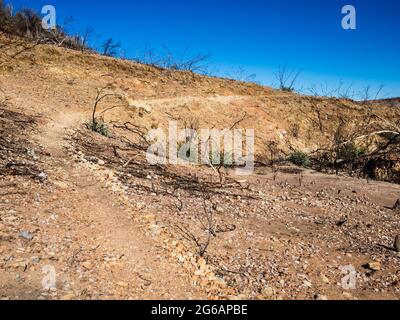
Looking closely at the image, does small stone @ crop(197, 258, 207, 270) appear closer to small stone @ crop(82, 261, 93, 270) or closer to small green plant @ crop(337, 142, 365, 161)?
small stone @ crop(82, 261, 93, 270)

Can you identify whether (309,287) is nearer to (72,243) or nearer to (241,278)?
(241,278)

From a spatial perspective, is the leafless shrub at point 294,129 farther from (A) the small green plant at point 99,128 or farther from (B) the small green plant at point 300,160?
(A) the small green plant at point 99,128

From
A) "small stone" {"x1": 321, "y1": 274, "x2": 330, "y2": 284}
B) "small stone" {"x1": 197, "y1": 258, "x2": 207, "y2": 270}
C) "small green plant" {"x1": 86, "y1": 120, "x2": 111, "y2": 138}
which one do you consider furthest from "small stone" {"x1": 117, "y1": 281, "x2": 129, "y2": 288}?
"small green plant" {"x1": 86, "y1": 120, "x2": 111, "y2": 138}

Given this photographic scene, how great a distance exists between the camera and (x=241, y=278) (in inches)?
124

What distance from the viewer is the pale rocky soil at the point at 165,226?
2.86 metres

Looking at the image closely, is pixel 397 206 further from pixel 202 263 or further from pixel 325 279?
pixel 202 263

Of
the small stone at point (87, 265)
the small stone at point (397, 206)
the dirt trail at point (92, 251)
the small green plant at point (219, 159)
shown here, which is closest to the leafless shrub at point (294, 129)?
the small green plant at point (219, 159)

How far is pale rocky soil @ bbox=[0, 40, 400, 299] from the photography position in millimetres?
2861

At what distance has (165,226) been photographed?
3721 millimetres

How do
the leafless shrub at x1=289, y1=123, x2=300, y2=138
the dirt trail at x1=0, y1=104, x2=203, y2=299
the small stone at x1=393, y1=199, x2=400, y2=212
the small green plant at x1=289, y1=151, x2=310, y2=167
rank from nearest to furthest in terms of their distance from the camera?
the dirt trail at x1=0, y1=104, x2=203, y2=299 < the small stone at x1=393, y1=199, x2=400, y2=212 < the small green plant at x1=289, y1=151, x2=310, y2=167 < the leafless shrub at x1=289, y1=123, x2=300, y2=138

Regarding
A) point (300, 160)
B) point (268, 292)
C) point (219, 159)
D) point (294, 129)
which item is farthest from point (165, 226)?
point (294, 129)

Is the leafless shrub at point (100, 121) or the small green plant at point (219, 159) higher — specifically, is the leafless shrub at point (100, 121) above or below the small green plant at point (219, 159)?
above
